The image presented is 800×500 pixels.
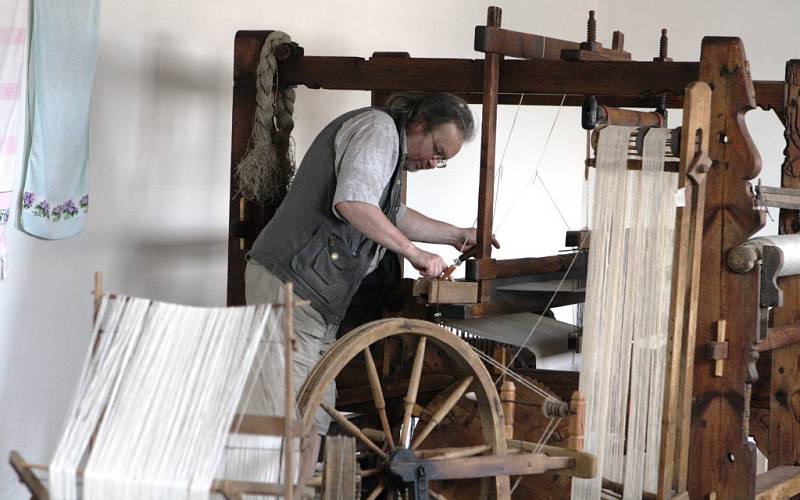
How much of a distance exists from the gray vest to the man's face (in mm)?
50

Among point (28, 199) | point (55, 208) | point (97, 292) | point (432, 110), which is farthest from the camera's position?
point (55, 208)

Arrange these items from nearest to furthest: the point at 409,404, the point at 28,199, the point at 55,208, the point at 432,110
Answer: the point at 409,404
the point at 432,110
the point at 28,199
the point at 55,208

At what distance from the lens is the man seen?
3.19 meters

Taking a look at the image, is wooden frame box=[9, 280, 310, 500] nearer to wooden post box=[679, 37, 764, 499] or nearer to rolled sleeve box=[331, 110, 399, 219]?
rolled sleeve box=[331, 110, 399, 219]

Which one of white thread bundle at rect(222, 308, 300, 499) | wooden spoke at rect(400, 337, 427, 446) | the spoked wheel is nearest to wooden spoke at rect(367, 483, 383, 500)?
the spoked wheel

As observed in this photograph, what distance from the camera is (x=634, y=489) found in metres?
3.10

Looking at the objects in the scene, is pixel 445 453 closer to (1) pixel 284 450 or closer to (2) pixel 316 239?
(1) pixel 284 450

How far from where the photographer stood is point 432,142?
3395mm

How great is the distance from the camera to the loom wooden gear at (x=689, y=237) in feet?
10.3

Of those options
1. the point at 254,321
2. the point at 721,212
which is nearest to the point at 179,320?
the point at 254,321

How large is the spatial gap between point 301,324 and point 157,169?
123 centimetres

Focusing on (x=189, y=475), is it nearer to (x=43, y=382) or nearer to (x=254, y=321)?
(x=254, y=321)

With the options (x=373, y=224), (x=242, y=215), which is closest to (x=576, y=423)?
(x=373, y=224)

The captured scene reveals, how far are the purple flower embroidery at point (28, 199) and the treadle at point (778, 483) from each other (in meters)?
2.40
